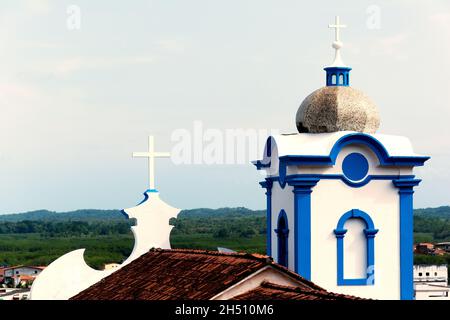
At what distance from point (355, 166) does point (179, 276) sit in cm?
497

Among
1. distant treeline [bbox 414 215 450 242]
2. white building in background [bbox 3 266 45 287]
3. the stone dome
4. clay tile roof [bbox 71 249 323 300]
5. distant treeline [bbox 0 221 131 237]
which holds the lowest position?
white building in background [bbox 3 266 45 287]

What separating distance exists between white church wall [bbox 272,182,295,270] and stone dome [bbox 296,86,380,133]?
1266 millimetres

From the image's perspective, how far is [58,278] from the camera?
60.8ft

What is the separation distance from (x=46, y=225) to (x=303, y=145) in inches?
4449

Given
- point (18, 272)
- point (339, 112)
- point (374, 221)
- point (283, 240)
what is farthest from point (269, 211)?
point (18, 272)

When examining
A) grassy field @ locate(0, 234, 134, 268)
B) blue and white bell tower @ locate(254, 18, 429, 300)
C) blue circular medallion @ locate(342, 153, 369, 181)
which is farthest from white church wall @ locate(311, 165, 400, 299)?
grassy field @ locate(0, 234, 134, 268)

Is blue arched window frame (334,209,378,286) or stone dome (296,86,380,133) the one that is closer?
blue arched window frame (334,209,378,286)

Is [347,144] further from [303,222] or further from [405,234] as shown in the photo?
[405,234]

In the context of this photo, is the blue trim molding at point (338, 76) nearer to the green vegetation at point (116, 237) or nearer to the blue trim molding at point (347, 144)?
the blue trim molding at point (347, 144)

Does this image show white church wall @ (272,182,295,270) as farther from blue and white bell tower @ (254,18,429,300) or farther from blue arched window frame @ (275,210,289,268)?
blue arched window frame @ (275,210,289,268)

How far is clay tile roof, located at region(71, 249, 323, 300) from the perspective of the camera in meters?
14.1

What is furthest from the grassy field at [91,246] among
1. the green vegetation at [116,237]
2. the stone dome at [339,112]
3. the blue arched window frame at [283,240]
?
the stone dome at [339,112]

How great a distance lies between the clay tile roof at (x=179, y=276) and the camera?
1414cm

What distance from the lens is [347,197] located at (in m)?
19.2
